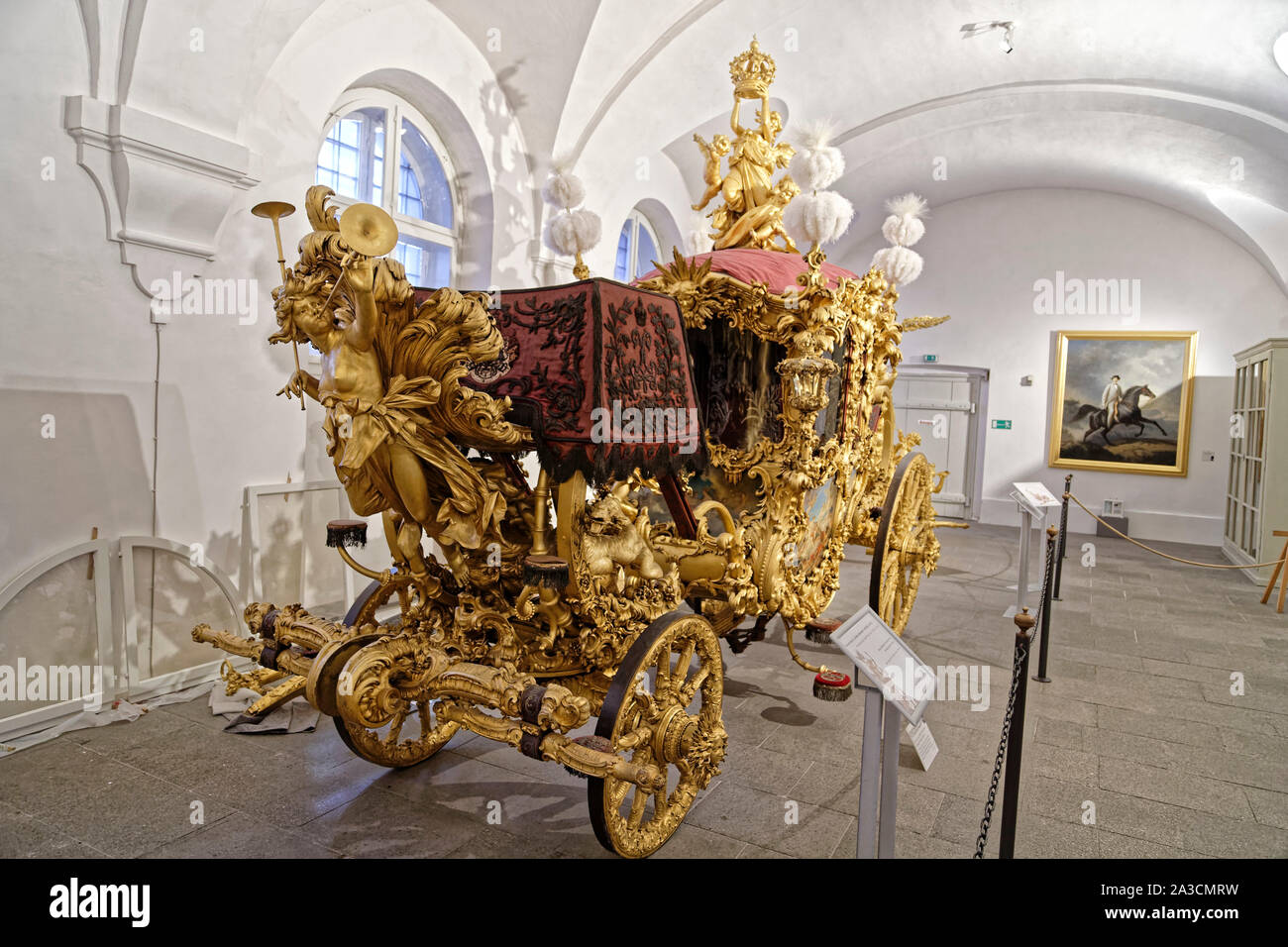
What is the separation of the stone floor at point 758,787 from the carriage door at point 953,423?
7406 mm

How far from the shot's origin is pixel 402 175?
6.18m

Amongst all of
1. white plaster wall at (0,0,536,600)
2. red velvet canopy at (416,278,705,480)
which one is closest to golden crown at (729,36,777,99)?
white plaster wall at (0,0,536,600)

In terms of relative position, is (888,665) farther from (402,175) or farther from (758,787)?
(402,175)

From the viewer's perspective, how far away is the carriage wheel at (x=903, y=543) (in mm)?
4512

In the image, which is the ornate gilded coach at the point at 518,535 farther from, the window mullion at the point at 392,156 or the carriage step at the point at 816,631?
the window mullion at the point at 392,156

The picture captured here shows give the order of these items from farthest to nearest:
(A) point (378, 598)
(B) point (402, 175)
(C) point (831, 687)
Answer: (B) point (402, 175) → (C) point (831, 687) → (A) point (378, 598)

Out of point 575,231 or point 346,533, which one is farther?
point 575,231

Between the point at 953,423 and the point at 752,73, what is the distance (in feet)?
27.2

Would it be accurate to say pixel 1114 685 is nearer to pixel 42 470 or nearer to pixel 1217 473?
pixel 42 470

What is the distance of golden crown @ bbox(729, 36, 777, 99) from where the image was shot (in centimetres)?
506

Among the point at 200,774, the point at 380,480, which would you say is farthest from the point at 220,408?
the point at 380,480

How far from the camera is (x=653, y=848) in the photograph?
2572 millimetres

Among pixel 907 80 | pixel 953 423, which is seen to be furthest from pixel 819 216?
pixel 953 423

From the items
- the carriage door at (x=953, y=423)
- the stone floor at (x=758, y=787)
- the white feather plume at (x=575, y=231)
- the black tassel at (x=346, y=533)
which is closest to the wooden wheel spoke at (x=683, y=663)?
the stone floor at (x=758, y=787)
